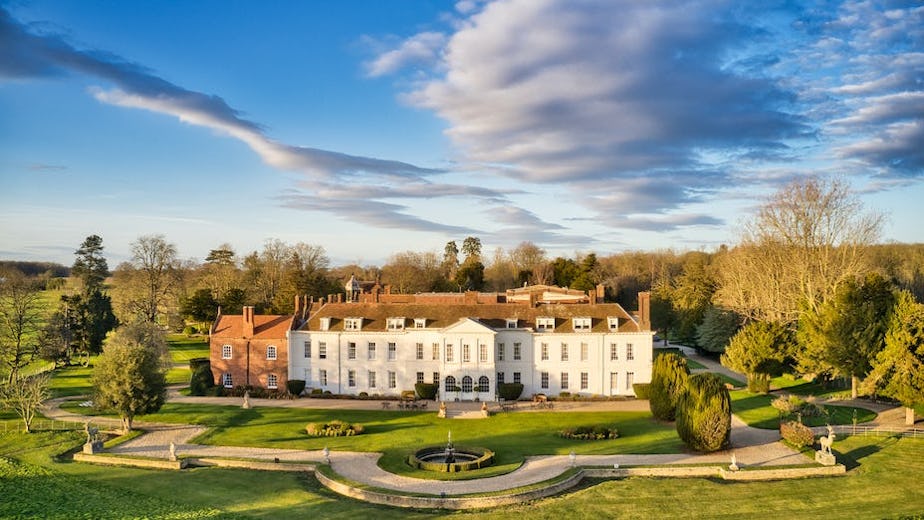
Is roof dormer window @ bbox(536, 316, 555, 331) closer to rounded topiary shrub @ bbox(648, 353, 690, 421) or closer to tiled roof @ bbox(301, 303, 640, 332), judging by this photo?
tiled roof @ bbox(301, 303, 640, 332)

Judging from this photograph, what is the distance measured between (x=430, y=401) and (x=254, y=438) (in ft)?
48.1

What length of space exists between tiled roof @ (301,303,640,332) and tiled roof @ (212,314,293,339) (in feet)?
6.27

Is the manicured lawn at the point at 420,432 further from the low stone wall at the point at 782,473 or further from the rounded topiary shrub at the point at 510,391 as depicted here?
the rounded topiary shrub at the point at 510,391

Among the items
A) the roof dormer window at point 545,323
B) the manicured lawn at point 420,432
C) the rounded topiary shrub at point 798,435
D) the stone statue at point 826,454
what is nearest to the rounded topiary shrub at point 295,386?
the manicured lawn at point 420,432

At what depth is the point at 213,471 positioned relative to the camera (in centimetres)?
2973

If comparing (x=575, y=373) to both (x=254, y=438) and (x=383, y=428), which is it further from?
(x=254, y=438)

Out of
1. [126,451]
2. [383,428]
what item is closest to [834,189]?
[383,428]

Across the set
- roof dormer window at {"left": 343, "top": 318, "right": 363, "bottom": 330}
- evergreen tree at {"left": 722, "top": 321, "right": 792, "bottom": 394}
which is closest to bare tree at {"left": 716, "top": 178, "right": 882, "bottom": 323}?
evergreen tree at {"left": 722, "top": 321, "right": 792, "bottom": 394}

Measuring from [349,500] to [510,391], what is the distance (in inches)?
903

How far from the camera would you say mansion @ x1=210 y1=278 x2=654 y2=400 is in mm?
47906

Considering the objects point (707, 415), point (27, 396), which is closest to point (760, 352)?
point (707, 415)

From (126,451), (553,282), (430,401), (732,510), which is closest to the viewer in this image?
(732,510)

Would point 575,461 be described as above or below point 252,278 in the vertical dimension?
below

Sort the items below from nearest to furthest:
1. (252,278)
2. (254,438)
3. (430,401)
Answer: (254,438) → (430,401) → (252,278)
